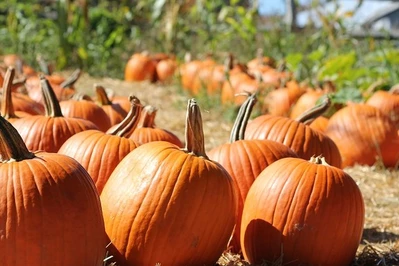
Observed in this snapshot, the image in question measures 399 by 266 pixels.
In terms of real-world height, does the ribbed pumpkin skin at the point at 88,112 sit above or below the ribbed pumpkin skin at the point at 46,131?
below

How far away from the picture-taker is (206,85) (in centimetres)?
812

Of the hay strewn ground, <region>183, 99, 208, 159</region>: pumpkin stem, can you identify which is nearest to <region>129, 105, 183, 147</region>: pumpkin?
the hay strewn ground

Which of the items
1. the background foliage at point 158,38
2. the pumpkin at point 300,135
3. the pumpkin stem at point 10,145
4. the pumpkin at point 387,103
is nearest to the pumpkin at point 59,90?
the pumpkin at point 300,135

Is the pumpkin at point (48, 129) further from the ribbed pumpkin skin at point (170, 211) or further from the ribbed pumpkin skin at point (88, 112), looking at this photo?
the ribbed pumpkin skin at point (170, 211)

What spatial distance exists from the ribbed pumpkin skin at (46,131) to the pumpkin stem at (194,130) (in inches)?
39.2

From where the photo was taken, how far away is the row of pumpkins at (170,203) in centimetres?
224

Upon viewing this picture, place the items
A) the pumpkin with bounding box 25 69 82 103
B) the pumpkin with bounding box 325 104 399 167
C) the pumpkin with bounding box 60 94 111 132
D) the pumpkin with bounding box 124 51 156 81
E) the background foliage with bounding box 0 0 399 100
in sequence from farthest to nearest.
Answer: the pumpkin with bounding box 124 51 156 81 → the background foliage with bounding box 0 0 399 100 → the pumpkin with bounding box 325 104 399 167 → the pumpkin with bounding box 25 69 82 103 → the pumpkin with bounding box 60 94 111 132

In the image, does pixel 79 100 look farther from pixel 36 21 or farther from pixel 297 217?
pixel 36 21

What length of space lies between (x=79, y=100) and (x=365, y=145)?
2200 millimetres

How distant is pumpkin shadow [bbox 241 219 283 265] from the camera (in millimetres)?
2730

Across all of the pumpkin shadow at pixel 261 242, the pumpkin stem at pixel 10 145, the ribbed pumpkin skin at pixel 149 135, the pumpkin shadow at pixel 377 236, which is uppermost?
the pumpkin stem at pixel 10 145

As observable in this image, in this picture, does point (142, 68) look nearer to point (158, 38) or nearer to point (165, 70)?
point (165, 70)

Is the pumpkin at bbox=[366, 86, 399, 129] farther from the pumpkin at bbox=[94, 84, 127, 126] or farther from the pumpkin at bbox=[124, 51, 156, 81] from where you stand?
the pumpkin at bbox=[124, 51, 156, 81]

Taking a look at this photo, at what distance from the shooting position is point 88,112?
4.22 m
